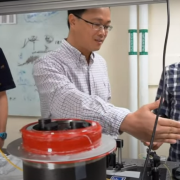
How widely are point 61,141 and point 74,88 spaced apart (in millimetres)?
423

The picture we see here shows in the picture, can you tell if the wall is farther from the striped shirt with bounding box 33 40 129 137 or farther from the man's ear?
the man's ear

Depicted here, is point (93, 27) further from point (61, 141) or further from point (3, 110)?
point (61, 141)

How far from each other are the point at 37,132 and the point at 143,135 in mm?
282

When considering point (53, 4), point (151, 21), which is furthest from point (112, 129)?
point (151, 21)

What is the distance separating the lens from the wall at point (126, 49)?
2.05 m

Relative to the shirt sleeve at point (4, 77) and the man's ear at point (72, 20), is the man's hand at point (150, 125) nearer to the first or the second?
the man's ear at point (72, 20)

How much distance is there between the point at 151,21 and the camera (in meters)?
2.08

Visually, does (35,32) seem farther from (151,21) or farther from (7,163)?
(7,163)

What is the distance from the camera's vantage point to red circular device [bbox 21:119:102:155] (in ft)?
1.39

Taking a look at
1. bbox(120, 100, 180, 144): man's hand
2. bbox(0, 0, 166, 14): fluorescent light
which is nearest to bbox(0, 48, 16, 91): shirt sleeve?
bbox(0, 0, 166, 14): fluorescent light

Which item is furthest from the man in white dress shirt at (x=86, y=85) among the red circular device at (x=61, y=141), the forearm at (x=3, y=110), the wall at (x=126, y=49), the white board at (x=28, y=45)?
the white board at (x=28, y=45)

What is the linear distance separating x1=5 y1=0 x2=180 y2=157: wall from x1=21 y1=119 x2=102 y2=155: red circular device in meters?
1.76

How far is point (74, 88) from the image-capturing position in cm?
84

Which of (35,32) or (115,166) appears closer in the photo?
(115,166)
